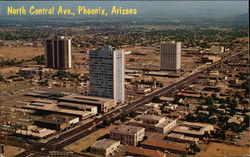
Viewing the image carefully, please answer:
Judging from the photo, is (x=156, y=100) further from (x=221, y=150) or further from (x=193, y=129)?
(x=221, y=150)

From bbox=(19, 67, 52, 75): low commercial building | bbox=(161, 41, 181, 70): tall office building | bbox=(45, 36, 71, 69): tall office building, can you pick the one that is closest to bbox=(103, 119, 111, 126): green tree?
bbox=(19, 67, 52, 75): low commercial building

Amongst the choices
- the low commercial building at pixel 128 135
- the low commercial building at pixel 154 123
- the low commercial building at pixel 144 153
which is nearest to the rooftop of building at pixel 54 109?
the low commercial building at pixel 154 123

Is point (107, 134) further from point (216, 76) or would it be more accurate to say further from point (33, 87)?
point (216, 76)

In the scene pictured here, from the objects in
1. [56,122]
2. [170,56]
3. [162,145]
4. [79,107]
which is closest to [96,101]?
[79,107]

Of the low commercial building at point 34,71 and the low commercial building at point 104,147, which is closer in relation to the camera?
the low commercial building at point 104,147

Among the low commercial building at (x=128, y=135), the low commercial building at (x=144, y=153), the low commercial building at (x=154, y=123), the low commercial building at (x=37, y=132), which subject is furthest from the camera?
the low commercial building at (x=154, y=123)

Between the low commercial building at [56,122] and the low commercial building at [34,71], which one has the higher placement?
the low commercial building at [34,71]

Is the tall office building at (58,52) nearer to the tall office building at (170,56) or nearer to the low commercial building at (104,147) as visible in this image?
the tall office building at (170,56)
